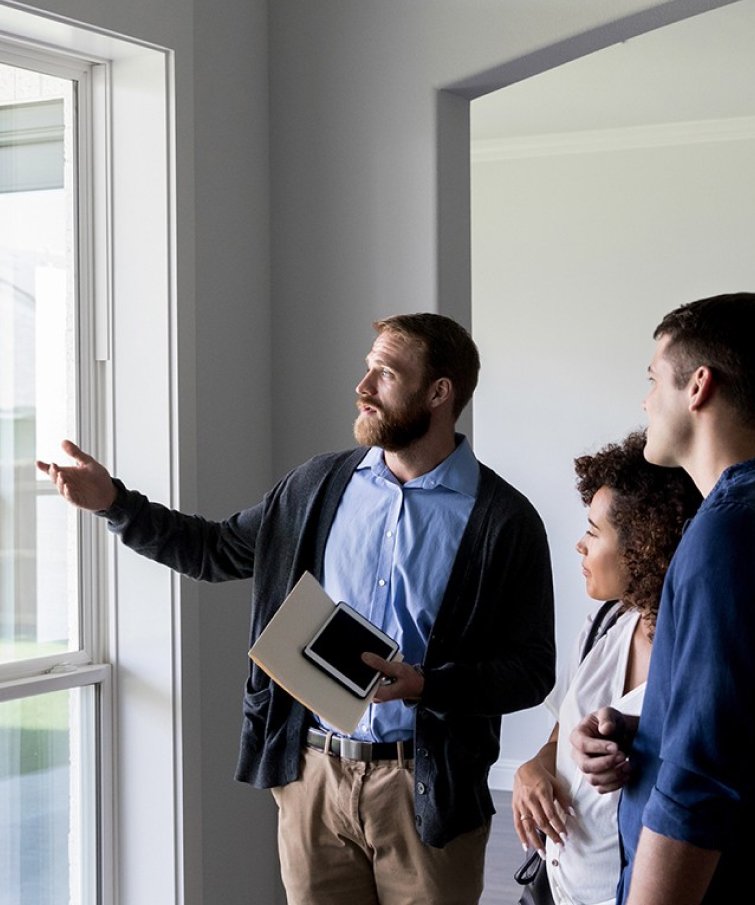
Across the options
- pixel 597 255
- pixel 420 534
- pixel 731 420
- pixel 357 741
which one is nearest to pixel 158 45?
pixel 420 534

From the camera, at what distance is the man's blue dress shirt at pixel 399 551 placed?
2303 mm

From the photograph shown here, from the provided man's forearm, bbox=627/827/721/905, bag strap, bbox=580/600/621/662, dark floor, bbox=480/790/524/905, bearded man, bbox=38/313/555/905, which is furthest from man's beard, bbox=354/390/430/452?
dark floor, bbox=480/790/524/905

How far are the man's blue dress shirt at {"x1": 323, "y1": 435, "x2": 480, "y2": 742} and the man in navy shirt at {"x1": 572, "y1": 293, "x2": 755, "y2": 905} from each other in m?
0.82

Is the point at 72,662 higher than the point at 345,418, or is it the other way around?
the point at 345,418

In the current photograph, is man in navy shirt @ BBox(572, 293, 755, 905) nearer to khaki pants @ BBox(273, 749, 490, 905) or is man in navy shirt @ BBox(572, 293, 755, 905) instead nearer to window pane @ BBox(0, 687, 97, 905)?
Answer: khaki pants @ BBox(273, 749, 490, 905)

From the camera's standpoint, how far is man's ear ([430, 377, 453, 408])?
2422mm

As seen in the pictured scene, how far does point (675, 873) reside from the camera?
1337 millimetres

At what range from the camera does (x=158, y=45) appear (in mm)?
2725

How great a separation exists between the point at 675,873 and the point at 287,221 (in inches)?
82.1

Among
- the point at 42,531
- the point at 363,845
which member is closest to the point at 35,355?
the point at 42,531

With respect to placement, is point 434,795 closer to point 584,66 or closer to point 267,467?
point 267,467

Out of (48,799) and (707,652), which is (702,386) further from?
(48,799)

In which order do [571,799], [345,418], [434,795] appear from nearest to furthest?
1. [571,799]
2. [434,795]
3. [345,418]

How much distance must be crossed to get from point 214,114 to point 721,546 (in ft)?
6.34
